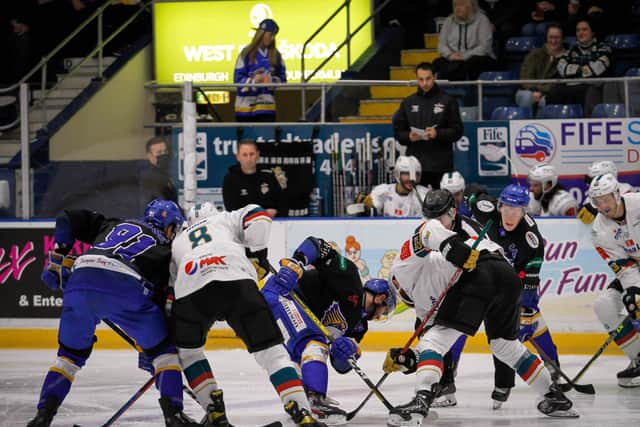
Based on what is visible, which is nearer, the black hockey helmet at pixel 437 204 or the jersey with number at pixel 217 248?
the jersey with number at pixel 217 248

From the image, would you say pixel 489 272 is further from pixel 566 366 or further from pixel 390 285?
pixel 566 366

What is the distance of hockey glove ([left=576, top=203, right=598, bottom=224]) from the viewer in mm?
7883

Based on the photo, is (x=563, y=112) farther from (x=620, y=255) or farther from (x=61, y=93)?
(x=61, y=93)

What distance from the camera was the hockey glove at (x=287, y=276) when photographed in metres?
5.46

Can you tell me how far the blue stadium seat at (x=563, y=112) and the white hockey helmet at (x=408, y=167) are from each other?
971 millimetres

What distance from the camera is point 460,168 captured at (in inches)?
328

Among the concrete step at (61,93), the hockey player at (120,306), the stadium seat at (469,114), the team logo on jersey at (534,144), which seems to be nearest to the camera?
the hockey player at (120,306)

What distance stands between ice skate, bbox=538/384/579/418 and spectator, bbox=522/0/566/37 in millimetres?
5137

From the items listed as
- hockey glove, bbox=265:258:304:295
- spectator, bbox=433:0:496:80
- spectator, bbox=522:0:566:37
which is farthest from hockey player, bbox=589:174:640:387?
spectator, bbox=522:0:566:37

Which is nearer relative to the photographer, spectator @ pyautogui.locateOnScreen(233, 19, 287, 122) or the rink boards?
the rink boards

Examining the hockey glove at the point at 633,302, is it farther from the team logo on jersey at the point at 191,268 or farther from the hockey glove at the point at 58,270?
the hockey glove at the point at 58,270

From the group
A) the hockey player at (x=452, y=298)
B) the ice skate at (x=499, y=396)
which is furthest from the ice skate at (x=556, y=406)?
the ice skate at (x=499, y=396)

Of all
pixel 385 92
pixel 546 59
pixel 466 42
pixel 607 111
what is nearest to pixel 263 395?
pixel 385 92

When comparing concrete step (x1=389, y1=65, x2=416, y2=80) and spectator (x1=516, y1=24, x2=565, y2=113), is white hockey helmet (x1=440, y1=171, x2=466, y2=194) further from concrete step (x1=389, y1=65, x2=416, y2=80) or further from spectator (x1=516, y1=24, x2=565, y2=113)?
concrete step (x1=389, y1=65, x2=416, y2=80)
